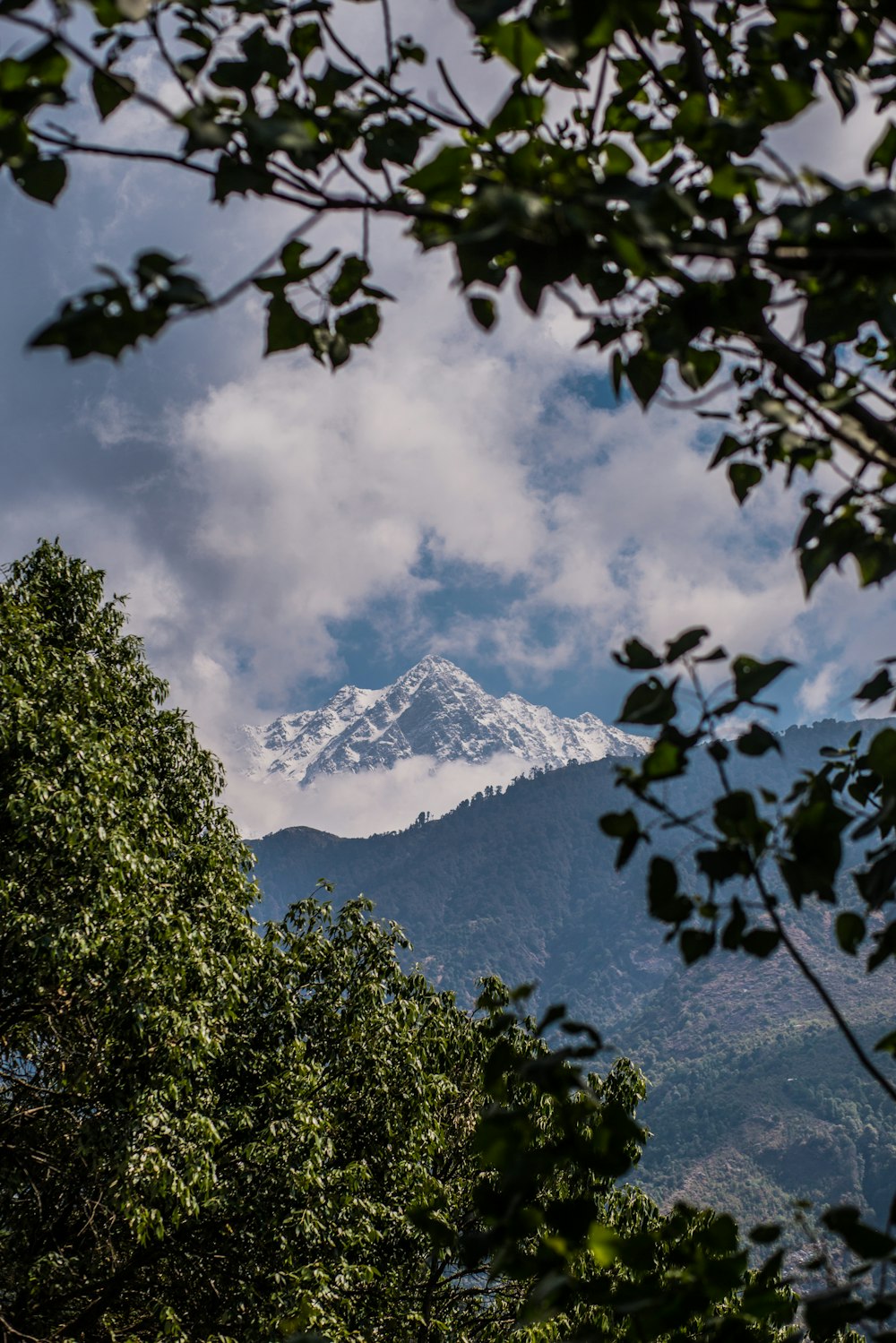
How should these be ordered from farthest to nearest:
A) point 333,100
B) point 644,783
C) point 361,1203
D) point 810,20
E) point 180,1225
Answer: point 361,1203 < point 180,1225 < point 333,100 < point 644,783 < point 810,20

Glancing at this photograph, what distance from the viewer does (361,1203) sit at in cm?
980

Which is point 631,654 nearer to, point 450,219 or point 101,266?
point 450,219

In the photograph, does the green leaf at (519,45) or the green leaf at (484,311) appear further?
the green leaf at (484,311)

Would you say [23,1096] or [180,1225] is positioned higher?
[23,1096]

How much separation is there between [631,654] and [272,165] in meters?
0.99

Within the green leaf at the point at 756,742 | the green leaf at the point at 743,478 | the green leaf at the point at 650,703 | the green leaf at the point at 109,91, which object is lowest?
the green leaf at the point at 756,742

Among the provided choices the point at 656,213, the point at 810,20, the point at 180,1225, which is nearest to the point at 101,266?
the point at 656,213

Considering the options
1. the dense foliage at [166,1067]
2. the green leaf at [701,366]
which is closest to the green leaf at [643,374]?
the green leaf at [701,366]

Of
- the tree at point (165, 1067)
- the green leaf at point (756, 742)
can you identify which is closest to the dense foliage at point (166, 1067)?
the tree at point (165, 1067)

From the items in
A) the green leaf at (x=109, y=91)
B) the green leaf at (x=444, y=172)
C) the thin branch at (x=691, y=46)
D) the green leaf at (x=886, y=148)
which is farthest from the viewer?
the thin branch at (x=691, y=46)

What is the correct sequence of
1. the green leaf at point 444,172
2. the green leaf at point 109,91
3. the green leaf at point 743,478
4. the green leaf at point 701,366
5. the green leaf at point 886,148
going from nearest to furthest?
the green leaf at point 444,172 → the green leaf at point 886,148 → the green leaf at point 109,91 → the green leaf at point 701,366 → the green leaf at point 743,478

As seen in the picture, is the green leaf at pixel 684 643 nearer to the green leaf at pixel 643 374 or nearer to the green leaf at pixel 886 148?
the green leaf at pixel 643 374

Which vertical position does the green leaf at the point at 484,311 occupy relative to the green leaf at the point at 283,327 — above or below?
below

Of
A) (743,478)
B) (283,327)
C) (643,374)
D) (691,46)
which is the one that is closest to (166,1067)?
(743,478)
